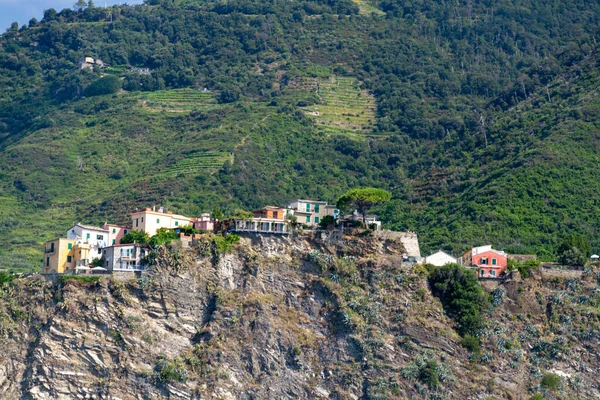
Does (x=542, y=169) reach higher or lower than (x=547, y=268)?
higher

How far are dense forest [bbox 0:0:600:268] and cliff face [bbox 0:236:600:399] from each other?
1957cm

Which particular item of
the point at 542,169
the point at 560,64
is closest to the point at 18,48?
the point at 560,64

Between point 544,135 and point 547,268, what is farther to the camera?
point 544,135

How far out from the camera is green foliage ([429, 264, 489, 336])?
75188 mm

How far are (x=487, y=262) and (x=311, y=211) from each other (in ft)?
38.9

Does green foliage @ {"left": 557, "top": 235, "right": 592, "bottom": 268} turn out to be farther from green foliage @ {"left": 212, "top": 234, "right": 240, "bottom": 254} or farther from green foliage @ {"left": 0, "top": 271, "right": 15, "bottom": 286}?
green foliage @ {"left": 0, "top": 271, "right": 15, "bottom": 286}

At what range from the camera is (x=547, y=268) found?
260 feet

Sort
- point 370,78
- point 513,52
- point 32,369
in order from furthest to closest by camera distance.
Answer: point 513,52
point 370,78
point 32,369

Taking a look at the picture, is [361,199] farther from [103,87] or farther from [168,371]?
[103,87]

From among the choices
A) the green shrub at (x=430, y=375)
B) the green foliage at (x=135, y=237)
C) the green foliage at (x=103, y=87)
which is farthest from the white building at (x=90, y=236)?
the green foliage at (x=103, y=87)

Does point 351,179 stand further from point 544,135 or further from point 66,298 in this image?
point 66,298

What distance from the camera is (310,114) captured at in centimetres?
13950

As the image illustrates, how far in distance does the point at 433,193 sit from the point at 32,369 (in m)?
50.3

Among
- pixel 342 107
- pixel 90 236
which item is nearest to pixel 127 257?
pixel 90 236
